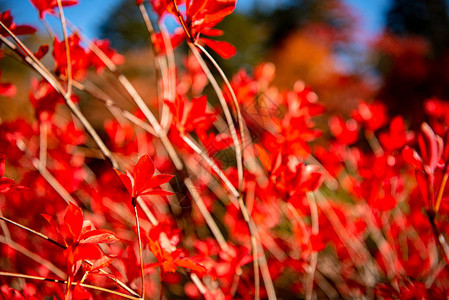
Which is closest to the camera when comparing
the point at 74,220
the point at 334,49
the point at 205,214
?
the point at 74,220

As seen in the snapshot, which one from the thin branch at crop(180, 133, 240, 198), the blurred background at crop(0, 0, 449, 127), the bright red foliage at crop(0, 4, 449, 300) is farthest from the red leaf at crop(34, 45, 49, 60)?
the blurred background at crop(0, 0, 449, 127)

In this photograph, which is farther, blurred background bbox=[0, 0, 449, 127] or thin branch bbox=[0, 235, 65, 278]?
blurred background bbox=[0, 0, 449, 127]

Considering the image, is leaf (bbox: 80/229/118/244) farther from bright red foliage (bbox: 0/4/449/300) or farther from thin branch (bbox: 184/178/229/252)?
thin branch (bbox: 184/178/229/252)

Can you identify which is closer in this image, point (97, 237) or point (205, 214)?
point (97, 237)

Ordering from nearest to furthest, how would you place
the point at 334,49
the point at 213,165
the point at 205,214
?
the point at 213,165, the point at 205,214, the point at 334,49

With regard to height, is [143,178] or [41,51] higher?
[41,51]

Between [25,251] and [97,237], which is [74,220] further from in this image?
[25,251]

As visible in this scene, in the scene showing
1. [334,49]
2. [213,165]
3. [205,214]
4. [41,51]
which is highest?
[41,51]

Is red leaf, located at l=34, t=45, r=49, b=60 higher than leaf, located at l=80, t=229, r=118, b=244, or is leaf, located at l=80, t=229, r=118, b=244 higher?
red leaf, located at l=34, t=45, r=49, b=60

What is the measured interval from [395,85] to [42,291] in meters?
6.34

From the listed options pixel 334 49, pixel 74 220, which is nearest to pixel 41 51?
pixel 74 220

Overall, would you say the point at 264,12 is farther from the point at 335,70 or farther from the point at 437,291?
the point at 437,291

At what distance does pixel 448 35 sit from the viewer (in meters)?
7.04

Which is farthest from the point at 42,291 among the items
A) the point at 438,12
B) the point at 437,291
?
the point at 438,12
